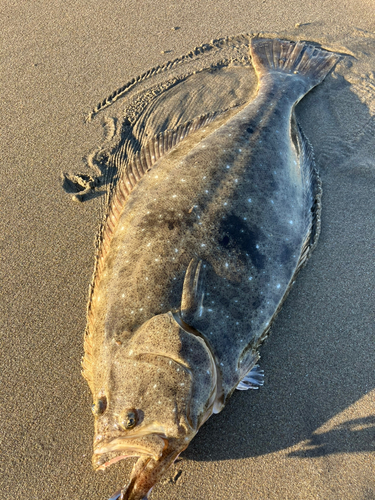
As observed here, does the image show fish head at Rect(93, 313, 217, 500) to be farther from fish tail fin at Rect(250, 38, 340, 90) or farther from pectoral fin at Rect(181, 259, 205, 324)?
fish tail fin at Rect(250, 38, 340, 90)

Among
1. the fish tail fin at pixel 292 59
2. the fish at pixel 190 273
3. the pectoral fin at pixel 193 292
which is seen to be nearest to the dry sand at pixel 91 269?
the fish tail fin at pixel 292 59

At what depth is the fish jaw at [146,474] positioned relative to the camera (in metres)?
2.19

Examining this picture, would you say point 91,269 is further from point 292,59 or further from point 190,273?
point 292,59

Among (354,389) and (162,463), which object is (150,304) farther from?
(354,389)

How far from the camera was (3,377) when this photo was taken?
304 centimetres

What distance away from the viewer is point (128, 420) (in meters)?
2.25

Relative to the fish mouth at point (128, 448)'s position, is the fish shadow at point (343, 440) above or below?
below

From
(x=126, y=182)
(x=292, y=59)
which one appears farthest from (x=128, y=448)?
(x=292, y=59)

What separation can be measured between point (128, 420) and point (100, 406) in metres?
0.25

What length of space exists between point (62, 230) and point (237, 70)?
319 centimetres

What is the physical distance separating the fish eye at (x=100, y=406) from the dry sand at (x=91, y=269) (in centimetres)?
65

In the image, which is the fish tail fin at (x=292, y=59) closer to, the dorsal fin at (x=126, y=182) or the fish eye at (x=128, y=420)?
the dorsal fin at (x=126, y=182)

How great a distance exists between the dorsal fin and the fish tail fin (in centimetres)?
130

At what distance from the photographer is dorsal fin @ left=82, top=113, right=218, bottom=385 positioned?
2.93 metres
